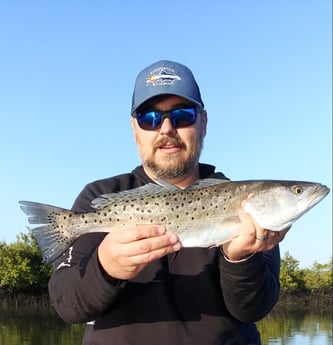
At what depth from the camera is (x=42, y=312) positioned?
88875mm

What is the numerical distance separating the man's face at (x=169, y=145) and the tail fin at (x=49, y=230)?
105 centimetres

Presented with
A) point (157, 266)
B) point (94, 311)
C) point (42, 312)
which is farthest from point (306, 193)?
point (42, 312)

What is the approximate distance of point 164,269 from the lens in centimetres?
536

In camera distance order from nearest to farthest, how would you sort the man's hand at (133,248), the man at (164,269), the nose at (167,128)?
the man's hand at (133,248) → the man at (164,269) → the nose at (167,128)

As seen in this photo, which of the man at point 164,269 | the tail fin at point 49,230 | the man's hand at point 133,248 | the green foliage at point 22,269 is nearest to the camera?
the man's hand at point 133,248

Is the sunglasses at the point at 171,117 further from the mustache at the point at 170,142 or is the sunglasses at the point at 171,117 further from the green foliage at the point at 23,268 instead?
the green foliage at the point at 23,268

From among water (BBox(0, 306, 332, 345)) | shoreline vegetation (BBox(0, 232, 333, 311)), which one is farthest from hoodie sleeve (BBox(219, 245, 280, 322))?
shoreline vegetation (BBox(0, 232, 333, 311))

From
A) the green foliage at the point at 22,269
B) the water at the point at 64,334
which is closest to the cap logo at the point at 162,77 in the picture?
the water at the point at 64,334

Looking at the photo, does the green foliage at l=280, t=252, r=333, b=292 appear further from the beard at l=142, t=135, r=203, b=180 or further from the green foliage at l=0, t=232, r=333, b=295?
the beard at l=142, t=135, r=203, b=180

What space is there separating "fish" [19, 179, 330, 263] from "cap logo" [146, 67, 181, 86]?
1.08 meters

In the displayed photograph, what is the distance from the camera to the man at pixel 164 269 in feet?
16.2

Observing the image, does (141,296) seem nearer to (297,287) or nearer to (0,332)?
(0,332)

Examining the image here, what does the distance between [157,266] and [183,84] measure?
196cm

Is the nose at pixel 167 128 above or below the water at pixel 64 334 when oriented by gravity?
above
